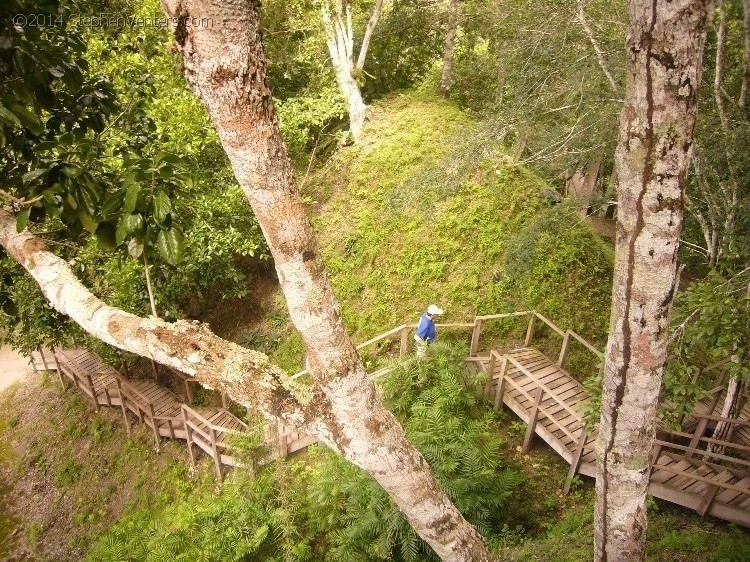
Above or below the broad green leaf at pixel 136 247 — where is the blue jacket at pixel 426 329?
below

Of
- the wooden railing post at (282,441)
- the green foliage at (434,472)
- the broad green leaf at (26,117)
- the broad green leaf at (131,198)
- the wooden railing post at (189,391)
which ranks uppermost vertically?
the broad green leaf at (26,117)

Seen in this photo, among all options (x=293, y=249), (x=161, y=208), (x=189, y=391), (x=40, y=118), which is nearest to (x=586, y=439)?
(x=293, y=249)

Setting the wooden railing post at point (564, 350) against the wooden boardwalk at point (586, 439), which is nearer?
the wooden boardwalk at point (586, 439)

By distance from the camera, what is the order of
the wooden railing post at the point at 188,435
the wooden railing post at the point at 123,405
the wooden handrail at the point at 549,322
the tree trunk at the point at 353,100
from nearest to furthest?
1. the wooden handrail at the point at 549,322
2. the wooden railing post at the point at 188,435
3. the wooden railing post at the point at 123,405
4. the tree trunk at the point at 353,100

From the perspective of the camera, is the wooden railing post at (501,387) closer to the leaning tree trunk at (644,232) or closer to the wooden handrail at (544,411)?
the wooden handrail at (544,411)

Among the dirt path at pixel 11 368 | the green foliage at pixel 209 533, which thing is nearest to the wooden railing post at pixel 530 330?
the green foliage at pixel 209 533

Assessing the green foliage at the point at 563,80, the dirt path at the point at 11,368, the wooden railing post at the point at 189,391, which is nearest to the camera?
the green foliage at the point at 563,80

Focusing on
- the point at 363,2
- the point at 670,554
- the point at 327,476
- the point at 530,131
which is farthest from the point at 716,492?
the point at 363,2
